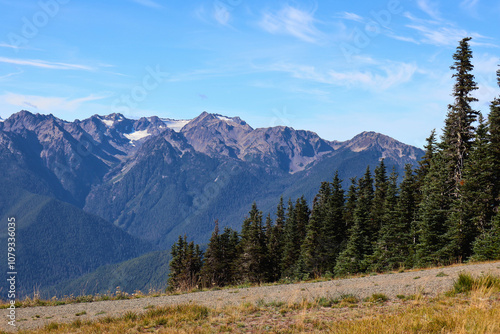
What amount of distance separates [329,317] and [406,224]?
33.6 metres

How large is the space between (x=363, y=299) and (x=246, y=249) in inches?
1908

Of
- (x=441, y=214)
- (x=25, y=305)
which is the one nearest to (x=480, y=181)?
(x=441, y=214)

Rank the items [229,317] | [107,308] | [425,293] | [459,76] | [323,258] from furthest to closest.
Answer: [323,258], [459,76], [107,308], [425,293], [229,317]

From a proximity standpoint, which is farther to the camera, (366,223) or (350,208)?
(350,208)

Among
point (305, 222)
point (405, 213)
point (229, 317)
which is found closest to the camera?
point (229, 317)

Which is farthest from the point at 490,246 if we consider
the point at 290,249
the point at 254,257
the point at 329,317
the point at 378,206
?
the point at 290,249

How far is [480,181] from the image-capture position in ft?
103

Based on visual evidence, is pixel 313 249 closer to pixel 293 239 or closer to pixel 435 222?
pixel 293 239

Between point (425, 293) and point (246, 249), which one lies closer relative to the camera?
point (425, 293)

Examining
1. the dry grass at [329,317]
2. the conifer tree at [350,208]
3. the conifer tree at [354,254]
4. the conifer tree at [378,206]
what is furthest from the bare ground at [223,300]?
the conifer tree at [350,208]

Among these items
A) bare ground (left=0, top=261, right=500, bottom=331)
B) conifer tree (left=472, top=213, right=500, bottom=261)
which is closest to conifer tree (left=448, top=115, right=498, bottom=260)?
conifer tree (left=472, top=213, right=500, bottom=261)

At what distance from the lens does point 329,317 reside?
11273mm

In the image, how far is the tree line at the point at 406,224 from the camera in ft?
102

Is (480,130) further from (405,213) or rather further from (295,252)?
(295,252)
